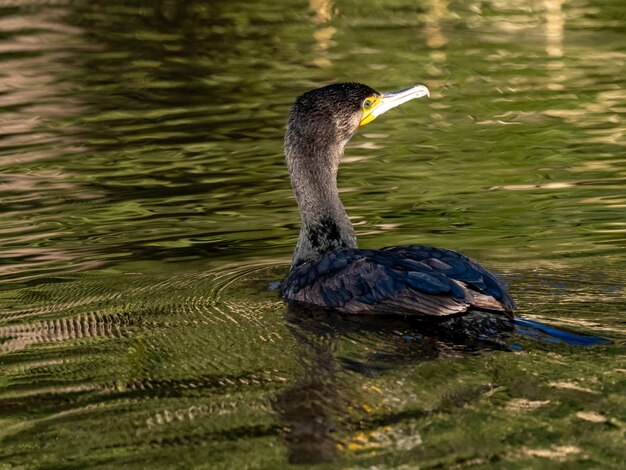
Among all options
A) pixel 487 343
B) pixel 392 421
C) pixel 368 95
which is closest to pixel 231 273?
pixel 368 95

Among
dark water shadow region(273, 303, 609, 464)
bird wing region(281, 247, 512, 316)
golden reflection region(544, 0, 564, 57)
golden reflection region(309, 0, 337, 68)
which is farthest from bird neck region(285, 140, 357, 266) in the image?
golden reflection region(544, 0, 564, 57)

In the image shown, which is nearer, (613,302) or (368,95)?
(613,302)

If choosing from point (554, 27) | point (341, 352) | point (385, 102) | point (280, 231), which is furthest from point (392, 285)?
point (554, 27)

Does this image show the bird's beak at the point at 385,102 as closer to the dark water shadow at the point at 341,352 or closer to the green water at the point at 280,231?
the green water at the point at 280,231

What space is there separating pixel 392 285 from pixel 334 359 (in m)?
0.67

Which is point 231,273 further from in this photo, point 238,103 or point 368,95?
point 238,103

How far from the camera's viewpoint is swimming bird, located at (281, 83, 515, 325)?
6.49 meters

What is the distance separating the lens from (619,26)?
55.9 ft

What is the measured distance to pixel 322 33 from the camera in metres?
17.9

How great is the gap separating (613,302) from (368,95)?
2293 mm

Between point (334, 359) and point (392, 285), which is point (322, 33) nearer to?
point (392, 285)

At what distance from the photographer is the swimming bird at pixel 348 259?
6.49 m

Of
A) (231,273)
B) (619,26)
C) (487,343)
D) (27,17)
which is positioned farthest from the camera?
(27,17)

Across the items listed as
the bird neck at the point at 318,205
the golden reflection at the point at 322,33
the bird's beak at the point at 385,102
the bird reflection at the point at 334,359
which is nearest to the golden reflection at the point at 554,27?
the golden reflection at the point at 322,33
